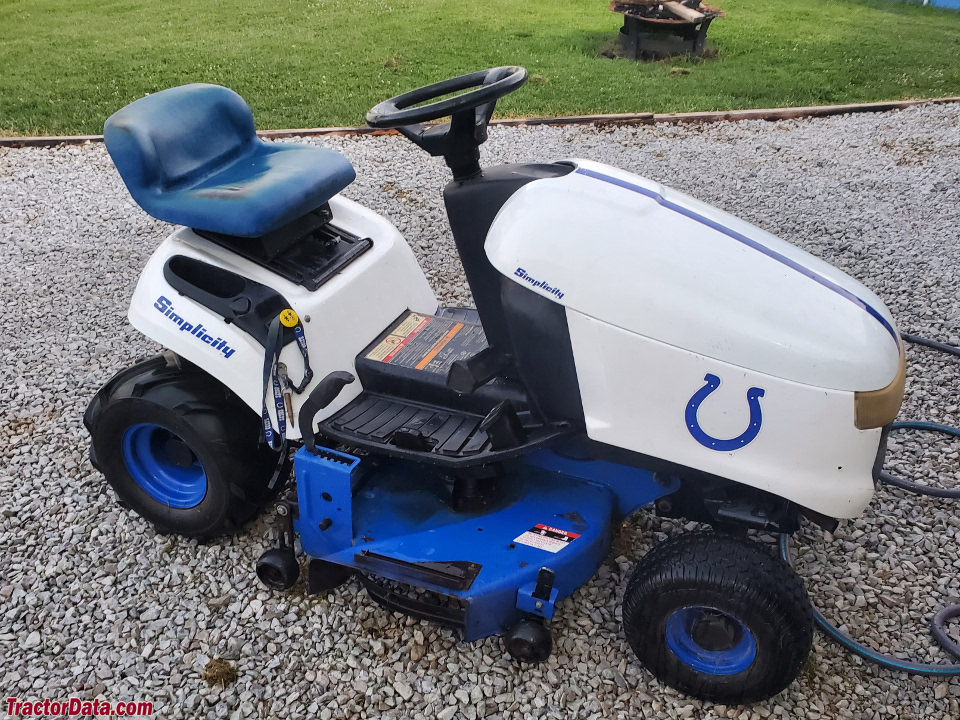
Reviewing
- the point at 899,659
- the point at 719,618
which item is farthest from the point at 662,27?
the point at 719,618

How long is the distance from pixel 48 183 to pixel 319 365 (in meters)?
3.84

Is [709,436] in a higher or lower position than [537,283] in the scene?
lower

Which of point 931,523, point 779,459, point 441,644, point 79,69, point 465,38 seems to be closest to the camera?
point 779,459

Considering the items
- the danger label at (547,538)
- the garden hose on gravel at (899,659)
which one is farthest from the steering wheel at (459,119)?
the garden hose on gravel at (899,659)

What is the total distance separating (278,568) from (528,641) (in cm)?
72

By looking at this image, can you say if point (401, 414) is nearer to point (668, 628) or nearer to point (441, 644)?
point (441, 644)

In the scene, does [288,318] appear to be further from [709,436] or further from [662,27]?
[662,27]

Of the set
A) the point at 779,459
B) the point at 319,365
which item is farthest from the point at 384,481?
the point at 779,459

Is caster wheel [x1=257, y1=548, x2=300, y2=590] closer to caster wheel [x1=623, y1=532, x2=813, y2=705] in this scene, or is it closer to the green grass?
caster wheel [x1=623, y1=532, x2=813, y2=705]

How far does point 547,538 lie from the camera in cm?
189

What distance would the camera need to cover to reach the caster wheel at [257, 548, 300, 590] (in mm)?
2096

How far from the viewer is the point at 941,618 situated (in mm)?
2035

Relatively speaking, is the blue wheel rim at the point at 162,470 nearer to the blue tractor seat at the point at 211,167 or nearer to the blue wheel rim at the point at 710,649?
the blue tractor seat at the point at 211,167

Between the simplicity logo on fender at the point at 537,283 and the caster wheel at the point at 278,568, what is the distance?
3.46ft
